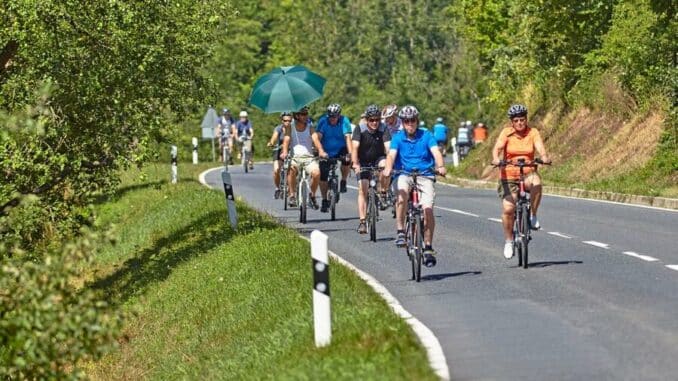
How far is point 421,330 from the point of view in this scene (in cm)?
1252

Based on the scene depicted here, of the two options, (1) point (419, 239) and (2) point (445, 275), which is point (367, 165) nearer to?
(2) point (445, 275)

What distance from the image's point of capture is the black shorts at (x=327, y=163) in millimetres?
24797

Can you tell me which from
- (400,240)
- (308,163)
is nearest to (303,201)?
(308,163)

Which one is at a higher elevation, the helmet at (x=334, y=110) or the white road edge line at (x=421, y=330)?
the helmet at (x=334, y=110)

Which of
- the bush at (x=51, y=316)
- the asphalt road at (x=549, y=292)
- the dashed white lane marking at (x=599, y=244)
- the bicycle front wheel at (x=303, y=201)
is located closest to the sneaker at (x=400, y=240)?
the asphalt road at (x=549, y=292)

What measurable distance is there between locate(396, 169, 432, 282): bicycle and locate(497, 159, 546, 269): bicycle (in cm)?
98

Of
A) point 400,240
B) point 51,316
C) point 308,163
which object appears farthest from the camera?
point 308,163

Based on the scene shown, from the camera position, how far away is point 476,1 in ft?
197

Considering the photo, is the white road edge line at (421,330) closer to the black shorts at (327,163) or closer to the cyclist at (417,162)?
the cyclist at (417,162)

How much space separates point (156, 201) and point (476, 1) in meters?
27.1

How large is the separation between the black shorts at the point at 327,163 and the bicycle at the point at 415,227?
7.69m

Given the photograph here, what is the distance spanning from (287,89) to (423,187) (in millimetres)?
11274

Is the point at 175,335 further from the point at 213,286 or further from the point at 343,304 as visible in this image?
the point at 343,304

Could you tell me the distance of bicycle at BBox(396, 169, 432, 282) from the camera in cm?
1645
